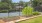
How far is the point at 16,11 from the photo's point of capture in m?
15.1

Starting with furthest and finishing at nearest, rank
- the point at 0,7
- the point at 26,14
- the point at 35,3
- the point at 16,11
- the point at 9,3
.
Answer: the point at 35,3
the point at 16,11
the point at 9,3
the point at 0,7
the point at 26,14

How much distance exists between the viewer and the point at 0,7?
43.2 ft

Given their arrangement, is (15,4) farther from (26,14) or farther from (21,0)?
(26,14)

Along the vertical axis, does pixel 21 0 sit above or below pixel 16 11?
above

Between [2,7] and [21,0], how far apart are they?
105 inches

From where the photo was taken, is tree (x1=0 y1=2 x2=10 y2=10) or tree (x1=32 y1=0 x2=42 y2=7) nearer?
tree (x1=0 y1=2 x2=10 y2=10)

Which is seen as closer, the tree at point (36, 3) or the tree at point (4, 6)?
the tree at point (4, 6)

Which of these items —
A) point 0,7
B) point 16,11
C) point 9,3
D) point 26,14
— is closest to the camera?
point 26,14

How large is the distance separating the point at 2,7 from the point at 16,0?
1993 millimetres

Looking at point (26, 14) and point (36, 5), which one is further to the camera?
point (36, 5)

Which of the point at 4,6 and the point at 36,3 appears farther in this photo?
the point at 36,3

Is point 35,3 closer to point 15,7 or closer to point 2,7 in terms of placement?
point 15,7

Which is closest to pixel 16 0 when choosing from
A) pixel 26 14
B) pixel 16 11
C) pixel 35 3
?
pixel 16 11

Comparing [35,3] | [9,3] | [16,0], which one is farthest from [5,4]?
[35,3]
